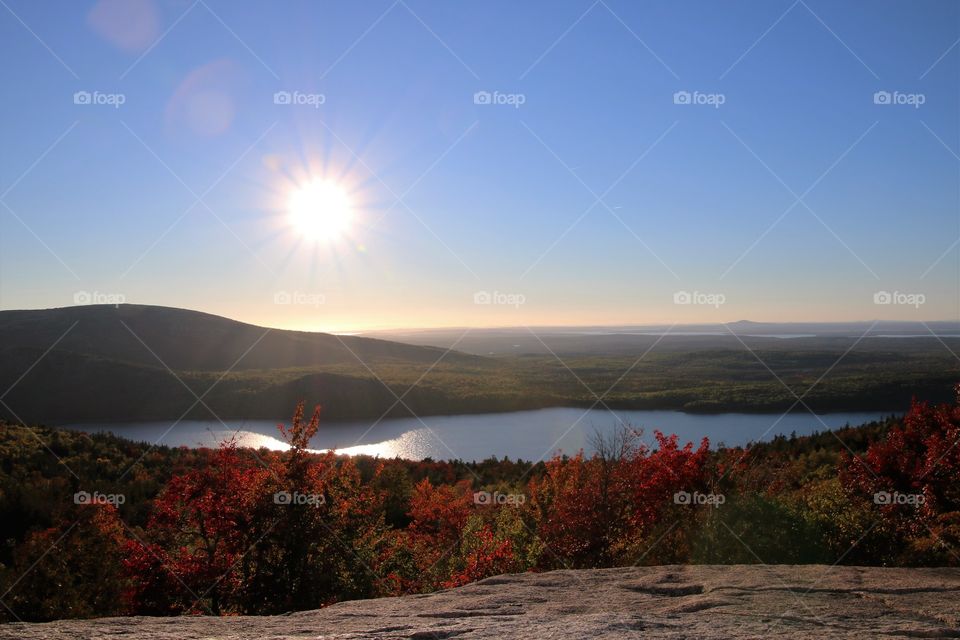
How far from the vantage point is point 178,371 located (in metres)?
110

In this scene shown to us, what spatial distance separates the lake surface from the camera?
186 feet

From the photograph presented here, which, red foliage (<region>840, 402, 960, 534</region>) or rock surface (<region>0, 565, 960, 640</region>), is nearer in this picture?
rock surface (<region>0, 565, 960, 640</region>)

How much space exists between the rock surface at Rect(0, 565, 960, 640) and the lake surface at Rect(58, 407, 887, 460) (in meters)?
42.6

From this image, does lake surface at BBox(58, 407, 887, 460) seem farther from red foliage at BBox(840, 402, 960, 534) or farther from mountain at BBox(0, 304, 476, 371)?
mountain at BBox(0, 304, 476, 371)

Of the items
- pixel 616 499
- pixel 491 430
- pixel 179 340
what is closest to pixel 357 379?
pixel 491 430

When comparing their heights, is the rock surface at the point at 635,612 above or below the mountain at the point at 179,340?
below

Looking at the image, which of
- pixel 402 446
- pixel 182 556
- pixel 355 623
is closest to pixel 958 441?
pixel 355 623

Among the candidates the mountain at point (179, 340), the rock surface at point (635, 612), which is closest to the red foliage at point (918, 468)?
the rock surface at point (635, 612)

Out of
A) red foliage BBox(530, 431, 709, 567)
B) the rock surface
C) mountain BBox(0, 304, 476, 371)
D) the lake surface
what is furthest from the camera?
mountain BBox(0, 304, 476, 371)

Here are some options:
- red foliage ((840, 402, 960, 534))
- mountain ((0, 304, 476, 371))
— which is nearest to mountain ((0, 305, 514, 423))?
mountain ((0, 304, 476, 371))

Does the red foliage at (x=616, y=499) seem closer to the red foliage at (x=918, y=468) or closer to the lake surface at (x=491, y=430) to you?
the red foliage at (x=918, y=468)

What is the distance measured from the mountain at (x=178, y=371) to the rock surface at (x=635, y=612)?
73981mm

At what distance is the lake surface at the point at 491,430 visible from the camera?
186 ft

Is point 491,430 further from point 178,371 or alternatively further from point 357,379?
point 178,371
